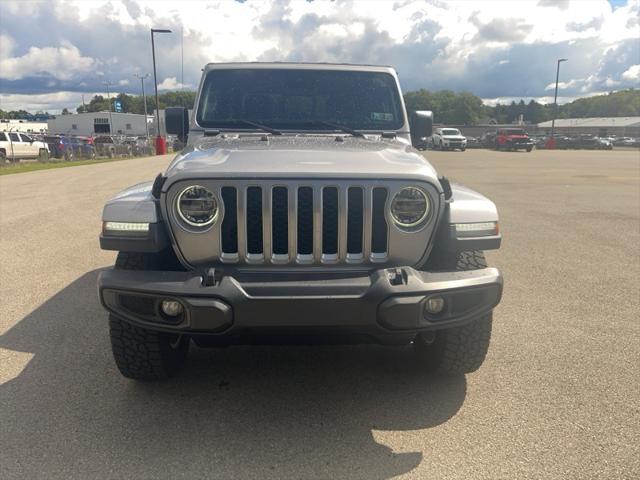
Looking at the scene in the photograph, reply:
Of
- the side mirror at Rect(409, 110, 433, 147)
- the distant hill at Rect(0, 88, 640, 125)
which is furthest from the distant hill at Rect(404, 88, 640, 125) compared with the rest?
the side mirror at Rect(409, 110, 433, 147)

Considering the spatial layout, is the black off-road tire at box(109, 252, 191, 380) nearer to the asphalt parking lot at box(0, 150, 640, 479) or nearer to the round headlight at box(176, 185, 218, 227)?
the asphalt parking lot at box(0, 150, 640, 479)

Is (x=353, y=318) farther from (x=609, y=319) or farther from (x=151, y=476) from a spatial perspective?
(x=609, y=319)

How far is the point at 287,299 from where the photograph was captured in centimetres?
245

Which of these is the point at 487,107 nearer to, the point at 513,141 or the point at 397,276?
the point at 513,141

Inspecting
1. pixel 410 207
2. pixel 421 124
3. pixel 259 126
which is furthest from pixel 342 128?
pixel 410 207

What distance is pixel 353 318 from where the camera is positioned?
2.50 metres

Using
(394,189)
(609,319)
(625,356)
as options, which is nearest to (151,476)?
(394,189)

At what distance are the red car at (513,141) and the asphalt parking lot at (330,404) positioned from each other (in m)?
35.4

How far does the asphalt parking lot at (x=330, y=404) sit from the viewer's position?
2.52 metres

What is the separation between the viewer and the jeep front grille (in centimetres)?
261

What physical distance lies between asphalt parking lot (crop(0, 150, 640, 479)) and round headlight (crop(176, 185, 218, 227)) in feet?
3.62

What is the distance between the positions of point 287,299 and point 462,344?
1.24 metres

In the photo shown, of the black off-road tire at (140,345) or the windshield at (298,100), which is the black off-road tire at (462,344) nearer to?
the black off-road tire at (140,345)

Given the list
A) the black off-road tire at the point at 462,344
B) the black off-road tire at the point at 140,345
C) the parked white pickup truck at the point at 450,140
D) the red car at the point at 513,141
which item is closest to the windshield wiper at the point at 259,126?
the black off-road tire at the point at 140,345
